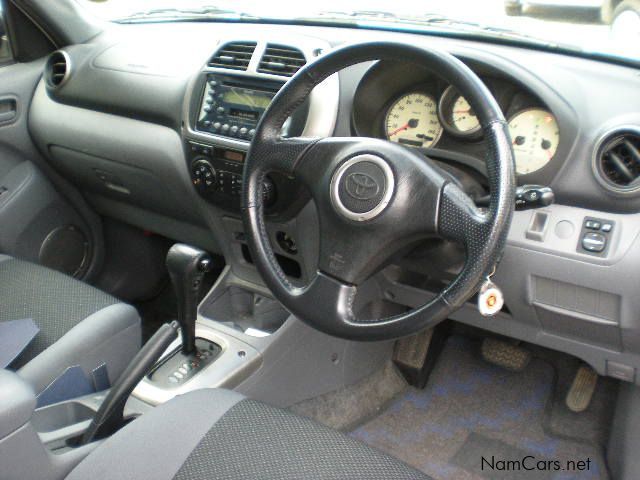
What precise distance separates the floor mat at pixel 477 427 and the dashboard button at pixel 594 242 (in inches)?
31.0

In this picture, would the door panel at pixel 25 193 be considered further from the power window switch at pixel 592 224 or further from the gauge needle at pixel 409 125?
the power window switch at pixel 592 224

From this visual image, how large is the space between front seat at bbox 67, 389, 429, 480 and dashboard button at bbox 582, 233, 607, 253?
1.78 feet

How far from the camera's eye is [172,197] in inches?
74.9

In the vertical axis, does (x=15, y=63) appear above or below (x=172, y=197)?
above

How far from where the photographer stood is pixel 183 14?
2.15 meters

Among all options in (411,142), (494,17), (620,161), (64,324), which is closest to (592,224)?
(620,161)

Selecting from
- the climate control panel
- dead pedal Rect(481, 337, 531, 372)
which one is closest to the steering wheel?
the climate control panel

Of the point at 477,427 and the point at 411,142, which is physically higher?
the point at 411,142

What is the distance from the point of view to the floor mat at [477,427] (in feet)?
5.92

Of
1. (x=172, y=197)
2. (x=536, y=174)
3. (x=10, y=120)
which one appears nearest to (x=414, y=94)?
(x=536, y=174)

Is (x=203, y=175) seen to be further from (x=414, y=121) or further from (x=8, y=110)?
(x=8, y=110)

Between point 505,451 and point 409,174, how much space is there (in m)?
1.09

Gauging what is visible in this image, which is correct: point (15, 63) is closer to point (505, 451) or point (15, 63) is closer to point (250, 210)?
point (250, 210)

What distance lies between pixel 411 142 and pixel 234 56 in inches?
19.9
